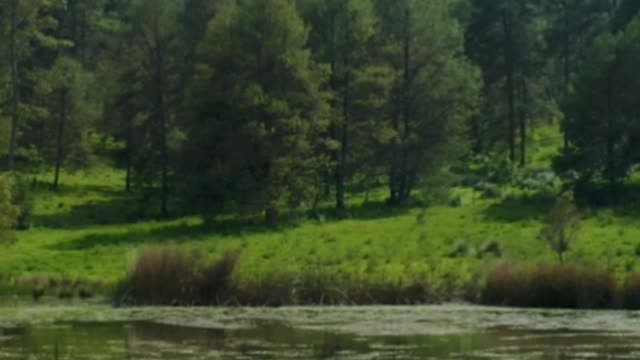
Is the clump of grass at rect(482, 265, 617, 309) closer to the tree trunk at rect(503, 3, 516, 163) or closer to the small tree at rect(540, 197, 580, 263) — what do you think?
the small tree at rect(540, 197, 580, 263)

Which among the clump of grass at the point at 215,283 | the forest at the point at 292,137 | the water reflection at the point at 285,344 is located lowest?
the water reflection at the point at 285,344

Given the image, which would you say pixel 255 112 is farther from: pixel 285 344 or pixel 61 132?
pixel 285 344

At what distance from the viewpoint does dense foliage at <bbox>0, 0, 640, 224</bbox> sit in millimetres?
68500

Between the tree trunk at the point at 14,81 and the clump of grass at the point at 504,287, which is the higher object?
the tree trunk at the point at 14,81

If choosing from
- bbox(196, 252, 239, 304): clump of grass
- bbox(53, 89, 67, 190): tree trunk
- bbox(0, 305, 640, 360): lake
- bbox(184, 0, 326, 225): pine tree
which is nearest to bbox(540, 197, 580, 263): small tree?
bbox(0, 305, 640, 360): lake

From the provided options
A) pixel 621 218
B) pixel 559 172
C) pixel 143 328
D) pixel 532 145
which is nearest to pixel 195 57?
pixel 559 172

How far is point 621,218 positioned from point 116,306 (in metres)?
29.4

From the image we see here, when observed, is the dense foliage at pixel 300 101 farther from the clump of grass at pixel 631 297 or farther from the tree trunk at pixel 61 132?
the clump of grass at pixel 631 297

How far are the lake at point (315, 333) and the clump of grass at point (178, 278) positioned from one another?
1.18 m

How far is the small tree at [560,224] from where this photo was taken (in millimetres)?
47031

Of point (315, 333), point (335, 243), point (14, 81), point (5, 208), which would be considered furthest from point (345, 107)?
point (315, 333)

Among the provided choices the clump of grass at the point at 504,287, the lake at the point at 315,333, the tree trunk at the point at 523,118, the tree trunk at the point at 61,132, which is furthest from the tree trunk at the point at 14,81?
the clump of grass at the point at 504,287

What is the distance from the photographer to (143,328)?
3616 centimetres

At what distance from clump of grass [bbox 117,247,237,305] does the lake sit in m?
1.18
